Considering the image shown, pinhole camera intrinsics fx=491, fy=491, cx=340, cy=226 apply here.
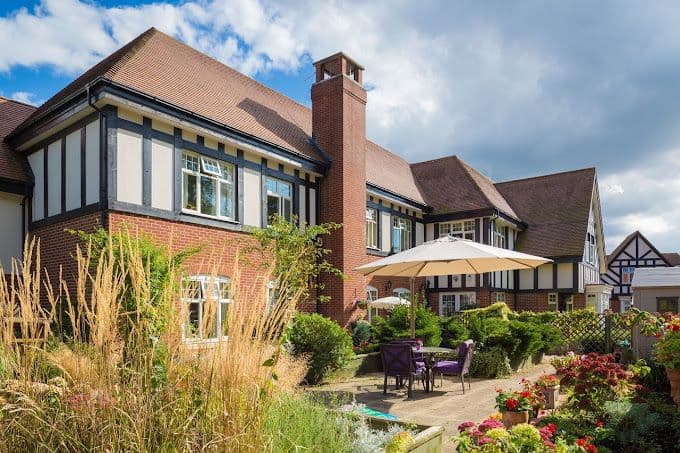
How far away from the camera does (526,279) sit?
812 inches

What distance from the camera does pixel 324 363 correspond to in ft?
27.5

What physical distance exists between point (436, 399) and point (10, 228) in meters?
9.54

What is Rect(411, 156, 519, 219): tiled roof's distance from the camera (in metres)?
18.7

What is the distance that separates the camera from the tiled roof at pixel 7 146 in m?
10.6

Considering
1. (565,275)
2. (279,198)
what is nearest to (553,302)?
(565,275)

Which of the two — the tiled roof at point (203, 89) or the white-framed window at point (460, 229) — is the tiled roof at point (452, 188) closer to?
the white-framed window at point (460, 229)

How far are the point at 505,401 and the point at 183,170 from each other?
7612 mm

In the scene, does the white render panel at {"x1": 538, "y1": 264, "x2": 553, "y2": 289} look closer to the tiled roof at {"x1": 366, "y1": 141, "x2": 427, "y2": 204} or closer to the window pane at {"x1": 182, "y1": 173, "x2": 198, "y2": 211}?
the tiled roof at {"x1": 366, "y1": 141, "x2": 427, "y2": 204}

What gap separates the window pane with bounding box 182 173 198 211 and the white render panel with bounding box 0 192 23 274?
3.90m

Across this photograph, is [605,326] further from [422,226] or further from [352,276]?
[422,226]

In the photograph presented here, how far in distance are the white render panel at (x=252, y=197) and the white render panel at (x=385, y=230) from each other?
548 centimetres

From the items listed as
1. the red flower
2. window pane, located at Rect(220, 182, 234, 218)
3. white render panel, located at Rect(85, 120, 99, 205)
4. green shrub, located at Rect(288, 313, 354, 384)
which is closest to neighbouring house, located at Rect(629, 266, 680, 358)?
green shrub, located at Rect(288, 313, 354, 384)

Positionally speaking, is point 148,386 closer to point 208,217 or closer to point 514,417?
point 514,417

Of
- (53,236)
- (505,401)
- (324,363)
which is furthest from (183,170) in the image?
(505,401)
